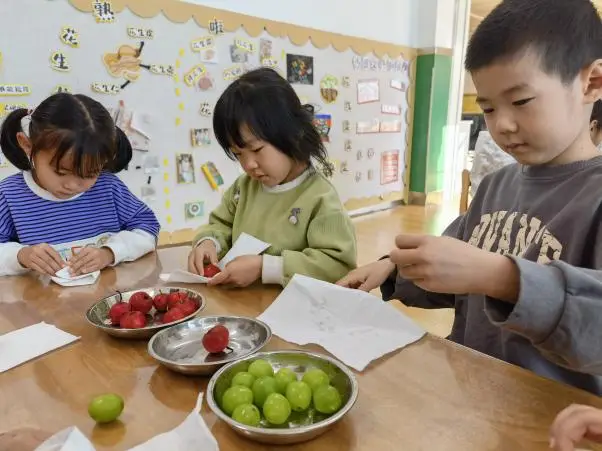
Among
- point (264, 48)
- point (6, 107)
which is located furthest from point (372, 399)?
point (264, 48)

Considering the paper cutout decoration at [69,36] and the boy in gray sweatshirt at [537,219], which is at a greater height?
the paper cutout decoration at [69,36]

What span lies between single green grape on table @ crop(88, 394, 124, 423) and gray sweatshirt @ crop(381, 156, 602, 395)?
0.44 metres

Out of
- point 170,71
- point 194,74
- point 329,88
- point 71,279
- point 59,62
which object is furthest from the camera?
point 329,88

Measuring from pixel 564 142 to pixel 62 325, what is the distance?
0.87 meters

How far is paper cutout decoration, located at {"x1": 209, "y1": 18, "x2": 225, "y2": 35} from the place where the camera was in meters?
2.66

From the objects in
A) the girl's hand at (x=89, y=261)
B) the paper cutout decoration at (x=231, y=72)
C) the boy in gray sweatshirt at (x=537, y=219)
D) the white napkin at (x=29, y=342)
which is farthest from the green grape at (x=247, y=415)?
the paper cutout decoration at (x=231, y=72)

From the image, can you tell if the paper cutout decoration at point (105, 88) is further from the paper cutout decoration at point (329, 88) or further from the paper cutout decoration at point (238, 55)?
the paper cutout decoration at point (329, 88)

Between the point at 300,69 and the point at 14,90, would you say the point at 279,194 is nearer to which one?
the point at 14,90

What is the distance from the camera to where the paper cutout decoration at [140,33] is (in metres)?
2.36

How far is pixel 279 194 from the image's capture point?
1.21 meters

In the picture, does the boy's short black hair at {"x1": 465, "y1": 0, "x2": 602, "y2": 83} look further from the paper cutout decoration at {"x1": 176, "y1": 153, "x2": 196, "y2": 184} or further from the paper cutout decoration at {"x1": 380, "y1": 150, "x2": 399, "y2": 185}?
the paper cutout decoration at {"x1": 380, "y1": 150, "x2": 399, "y2": 185}

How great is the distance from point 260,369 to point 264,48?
2728 mm

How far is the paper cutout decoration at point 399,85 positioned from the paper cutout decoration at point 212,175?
2.00 metres

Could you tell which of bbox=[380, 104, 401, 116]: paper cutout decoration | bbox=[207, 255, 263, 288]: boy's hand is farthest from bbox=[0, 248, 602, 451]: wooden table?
bbox=[380, 104, 401, 116]: paper cutout decoration
